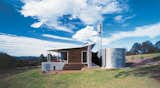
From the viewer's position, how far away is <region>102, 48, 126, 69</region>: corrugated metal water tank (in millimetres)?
23156

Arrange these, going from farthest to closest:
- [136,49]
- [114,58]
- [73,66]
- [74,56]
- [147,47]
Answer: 1. [136,49]
2. [147,47]
3. [74,56]
4. [73,66]
5. [114,58]

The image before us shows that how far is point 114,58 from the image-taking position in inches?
915

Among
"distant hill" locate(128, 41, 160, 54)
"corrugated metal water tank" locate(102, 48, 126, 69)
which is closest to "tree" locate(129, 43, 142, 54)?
"distant hill" locate(128, 41, 160, 54)

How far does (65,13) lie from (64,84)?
15.8 m

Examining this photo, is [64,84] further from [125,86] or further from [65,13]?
[65,13]

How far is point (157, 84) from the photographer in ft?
43.3

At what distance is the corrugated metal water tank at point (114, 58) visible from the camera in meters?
23.2

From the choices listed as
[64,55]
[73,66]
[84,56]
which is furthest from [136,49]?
[73,66]

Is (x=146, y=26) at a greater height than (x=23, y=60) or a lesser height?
greater

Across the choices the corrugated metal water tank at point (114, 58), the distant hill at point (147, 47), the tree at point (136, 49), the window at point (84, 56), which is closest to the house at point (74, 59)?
the window at point (84, 56)

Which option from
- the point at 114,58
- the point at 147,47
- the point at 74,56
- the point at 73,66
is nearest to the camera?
the point at 114,58

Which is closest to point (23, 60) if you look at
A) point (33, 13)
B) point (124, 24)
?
point (33, 13)

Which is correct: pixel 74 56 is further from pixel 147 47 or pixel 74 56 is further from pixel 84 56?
pixel 147 47

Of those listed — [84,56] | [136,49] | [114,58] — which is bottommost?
[114,58]
